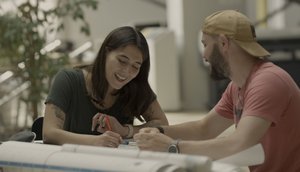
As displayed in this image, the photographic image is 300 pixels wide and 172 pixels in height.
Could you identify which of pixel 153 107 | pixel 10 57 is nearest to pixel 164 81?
pixel 10 57

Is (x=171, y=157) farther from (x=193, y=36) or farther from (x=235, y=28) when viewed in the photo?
(x=193, y=36)

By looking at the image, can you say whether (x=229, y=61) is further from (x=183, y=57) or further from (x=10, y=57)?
(x=183, y=57)

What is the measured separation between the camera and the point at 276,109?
1.88m

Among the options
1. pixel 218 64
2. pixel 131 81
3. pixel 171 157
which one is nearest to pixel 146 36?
pixel 131 81

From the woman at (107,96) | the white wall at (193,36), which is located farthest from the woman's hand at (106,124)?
the white wall at (193,36)

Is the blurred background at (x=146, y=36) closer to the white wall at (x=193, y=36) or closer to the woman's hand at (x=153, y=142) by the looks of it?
the white wall at (x=193, y=36)

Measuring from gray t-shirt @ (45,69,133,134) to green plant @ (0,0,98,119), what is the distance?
2006 mm

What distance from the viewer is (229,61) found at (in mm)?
1997

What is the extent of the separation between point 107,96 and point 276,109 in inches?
33.3

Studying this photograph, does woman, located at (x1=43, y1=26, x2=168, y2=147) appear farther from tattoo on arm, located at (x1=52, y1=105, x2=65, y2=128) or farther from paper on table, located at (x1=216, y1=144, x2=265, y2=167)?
paper on table, located at (x1=216, y1=144, x2=265, y2=167)

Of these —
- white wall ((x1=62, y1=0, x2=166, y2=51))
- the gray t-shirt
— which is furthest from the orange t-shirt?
white wall ((x1=62, y1=0, x2=166, y2=51))

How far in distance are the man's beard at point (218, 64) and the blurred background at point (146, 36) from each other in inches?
76.4

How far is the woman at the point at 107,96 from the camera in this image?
90.1 inches

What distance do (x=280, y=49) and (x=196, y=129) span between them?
183 inches
